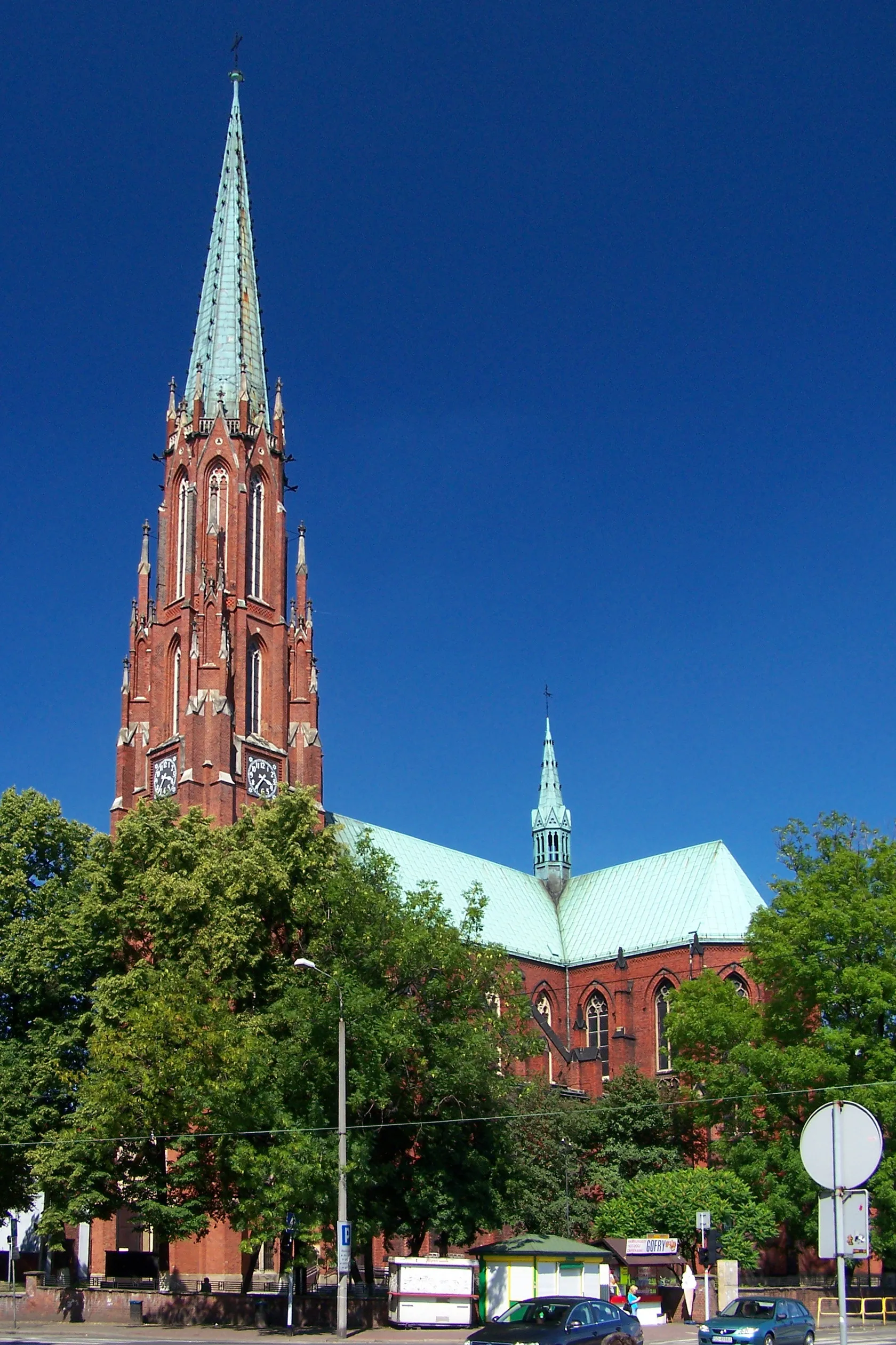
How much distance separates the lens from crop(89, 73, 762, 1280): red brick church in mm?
58156

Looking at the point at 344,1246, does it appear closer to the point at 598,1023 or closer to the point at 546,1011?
the point at 598,1023

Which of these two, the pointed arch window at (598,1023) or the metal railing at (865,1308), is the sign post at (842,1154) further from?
the pointed arch window at (598,1023)

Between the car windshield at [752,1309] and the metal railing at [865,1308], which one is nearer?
the car windshield at [752,1309]

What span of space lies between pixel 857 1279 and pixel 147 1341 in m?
28.8

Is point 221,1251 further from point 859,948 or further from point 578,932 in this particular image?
point 578,932

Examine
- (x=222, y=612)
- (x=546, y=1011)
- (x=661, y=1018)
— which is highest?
(x=222, y=612)

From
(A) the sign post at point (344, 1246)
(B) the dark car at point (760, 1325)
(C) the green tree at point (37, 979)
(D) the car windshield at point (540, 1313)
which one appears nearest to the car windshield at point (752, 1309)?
(B) the dark car at point (760, 1325)

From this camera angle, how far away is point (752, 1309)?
83.2 feet

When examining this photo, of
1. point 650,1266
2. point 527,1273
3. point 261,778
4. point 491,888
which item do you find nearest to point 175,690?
point 261,778

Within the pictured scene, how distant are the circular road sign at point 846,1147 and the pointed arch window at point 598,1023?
6180cm

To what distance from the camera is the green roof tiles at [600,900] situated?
2719 inches

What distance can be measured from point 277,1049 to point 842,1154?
87.5 feet

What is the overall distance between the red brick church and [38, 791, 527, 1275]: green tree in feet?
40.3

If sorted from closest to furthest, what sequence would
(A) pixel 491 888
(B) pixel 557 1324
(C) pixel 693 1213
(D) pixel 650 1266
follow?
(B) pixel 557 1324 < (D) pixel 650 1266 < (C) pixel 693 1213 < (A) pixel 491 888
